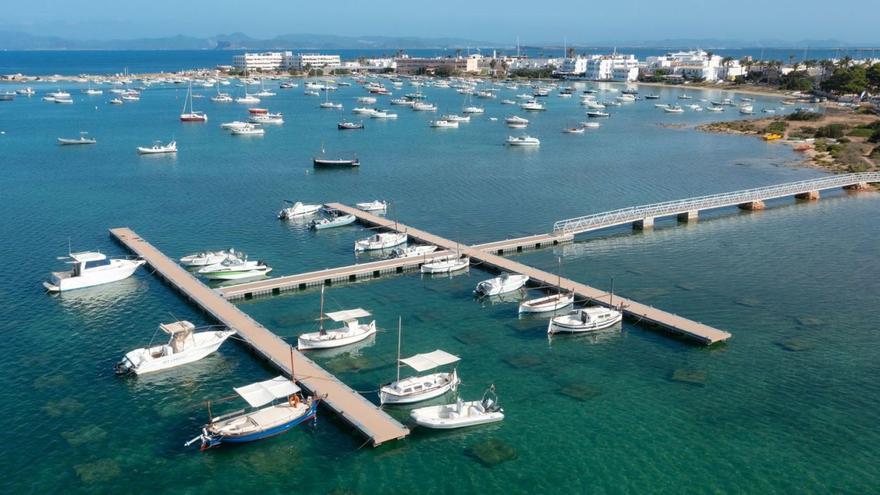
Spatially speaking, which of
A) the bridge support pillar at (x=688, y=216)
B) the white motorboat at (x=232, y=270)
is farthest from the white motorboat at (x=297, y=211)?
the bridge support pillar at (x=688, y=216)

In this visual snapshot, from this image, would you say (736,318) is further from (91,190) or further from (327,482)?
(91,190)

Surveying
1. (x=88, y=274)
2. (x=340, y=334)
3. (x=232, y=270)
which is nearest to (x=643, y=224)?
(x=340, y=334)

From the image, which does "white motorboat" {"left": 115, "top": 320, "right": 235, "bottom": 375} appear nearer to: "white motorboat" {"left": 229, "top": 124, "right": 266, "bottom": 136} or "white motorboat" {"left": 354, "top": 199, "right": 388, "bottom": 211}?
"white motorboat" {"left": 354, "top": 199, "right": 388, "bottom": 211}

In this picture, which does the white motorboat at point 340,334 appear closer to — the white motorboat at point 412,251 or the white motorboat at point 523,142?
the white motorboat at point 412,251

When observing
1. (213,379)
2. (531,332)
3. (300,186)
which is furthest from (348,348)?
(300,186)

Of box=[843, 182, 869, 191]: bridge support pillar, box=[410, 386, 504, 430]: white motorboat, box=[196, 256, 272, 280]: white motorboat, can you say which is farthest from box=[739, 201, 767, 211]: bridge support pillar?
box=[410, 386, 504, 430]: white motorboat

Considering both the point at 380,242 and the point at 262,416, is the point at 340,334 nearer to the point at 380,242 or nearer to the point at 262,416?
the point at 262,416

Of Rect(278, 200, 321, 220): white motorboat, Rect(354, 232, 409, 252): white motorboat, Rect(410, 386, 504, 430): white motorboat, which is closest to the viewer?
Rect(410, 386, 504, 430): white motorboat
